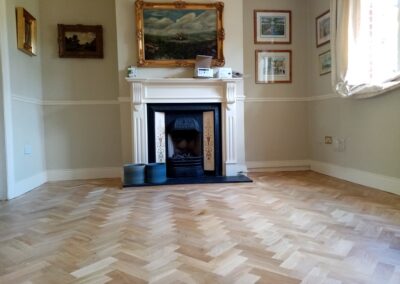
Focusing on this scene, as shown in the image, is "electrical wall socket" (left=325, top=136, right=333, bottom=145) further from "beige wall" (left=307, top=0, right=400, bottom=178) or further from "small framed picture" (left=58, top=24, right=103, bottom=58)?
"small framed picture" (left=58, top=24, right=103, bottom=58)

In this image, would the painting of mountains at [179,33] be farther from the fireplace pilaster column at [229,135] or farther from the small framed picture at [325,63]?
the small framed picture at [325,63]

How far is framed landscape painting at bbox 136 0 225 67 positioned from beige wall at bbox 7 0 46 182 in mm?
1306

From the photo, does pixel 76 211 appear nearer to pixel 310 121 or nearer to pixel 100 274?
pixel 100 274

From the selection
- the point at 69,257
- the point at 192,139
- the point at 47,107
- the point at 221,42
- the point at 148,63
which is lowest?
the point at 69,257

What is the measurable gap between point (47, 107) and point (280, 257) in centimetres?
363

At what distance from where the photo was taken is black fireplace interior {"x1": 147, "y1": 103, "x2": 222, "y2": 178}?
3789 millimetres

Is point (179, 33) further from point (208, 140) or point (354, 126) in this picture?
point (354, 126)

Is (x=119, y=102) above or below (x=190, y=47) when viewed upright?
below

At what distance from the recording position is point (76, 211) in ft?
8.30

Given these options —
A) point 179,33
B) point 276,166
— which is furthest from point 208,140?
point 179,33

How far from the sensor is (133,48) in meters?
3.83

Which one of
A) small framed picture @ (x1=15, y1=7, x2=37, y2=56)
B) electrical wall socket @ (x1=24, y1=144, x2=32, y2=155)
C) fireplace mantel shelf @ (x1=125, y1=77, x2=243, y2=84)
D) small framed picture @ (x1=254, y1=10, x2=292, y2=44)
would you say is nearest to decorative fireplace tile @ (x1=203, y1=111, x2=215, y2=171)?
fireplace mantel shelf @ (x1=125, y1=77, x2=243, y2=84)

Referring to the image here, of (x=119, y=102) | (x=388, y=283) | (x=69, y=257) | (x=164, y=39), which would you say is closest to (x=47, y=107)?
(x=119, y=102)

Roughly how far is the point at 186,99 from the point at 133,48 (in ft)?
3.07
